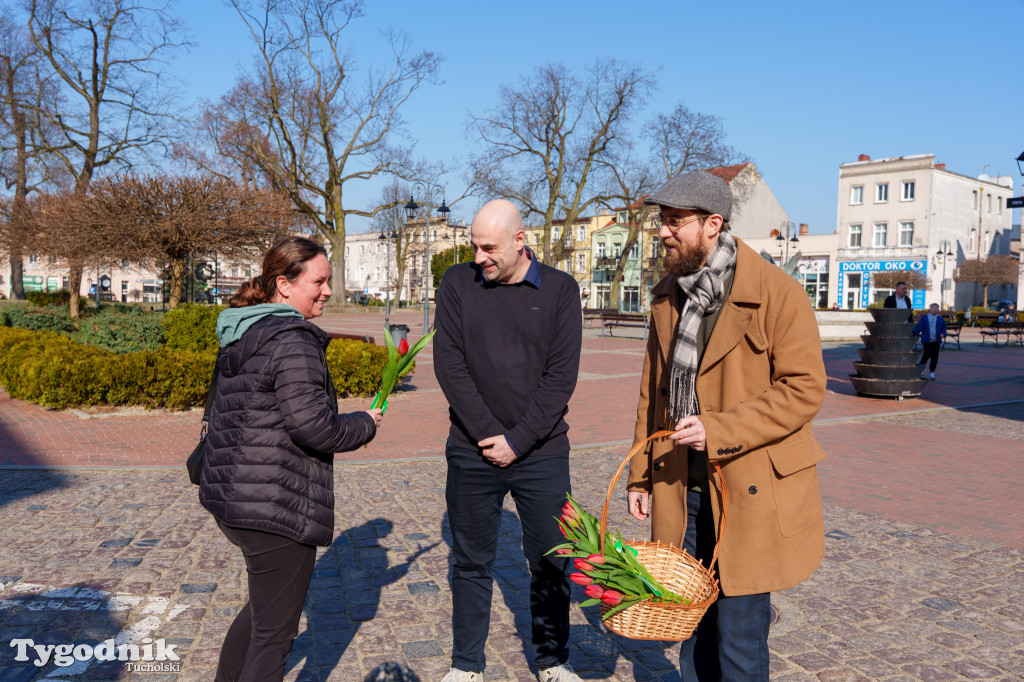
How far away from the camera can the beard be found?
240 cm

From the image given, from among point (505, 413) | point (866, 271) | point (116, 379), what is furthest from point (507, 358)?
point (866, 271)

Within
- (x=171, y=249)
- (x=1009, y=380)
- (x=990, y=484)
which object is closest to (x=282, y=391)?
(x=990, y=484)

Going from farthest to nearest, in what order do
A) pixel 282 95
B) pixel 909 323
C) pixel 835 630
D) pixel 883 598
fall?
pixel 282 95
pixel 909 323
pixel 883 598
pixel 835 630

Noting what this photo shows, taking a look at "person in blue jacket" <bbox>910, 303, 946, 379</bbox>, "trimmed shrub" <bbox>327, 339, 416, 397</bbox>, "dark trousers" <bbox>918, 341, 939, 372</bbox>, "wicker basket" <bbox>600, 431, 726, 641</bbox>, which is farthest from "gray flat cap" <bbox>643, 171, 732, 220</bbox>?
"dark trousers" <bbox>918, 341, 939, 372</bbox>

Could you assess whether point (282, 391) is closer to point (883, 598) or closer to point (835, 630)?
point (835, 630)

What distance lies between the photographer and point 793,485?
2.33 meters

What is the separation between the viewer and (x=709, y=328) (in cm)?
243

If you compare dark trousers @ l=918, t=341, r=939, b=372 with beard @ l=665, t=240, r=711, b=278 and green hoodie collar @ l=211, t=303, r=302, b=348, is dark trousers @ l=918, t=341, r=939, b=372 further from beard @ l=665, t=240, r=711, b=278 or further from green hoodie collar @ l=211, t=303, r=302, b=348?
green hoodie collar @ l=211, t=303, r=302, b=348

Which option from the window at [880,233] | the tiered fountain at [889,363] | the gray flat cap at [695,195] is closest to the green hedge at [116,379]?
the gray flat cap at [695,195]

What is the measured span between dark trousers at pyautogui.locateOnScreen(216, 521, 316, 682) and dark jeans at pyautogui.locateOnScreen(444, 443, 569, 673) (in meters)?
0.71

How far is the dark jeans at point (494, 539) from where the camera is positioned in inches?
119

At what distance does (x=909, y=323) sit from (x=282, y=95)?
33249 mm

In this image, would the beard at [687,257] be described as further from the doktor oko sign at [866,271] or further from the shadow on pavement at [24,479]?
the doktor oko sign at [866,271]

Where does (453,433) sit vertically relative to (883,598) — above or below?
above
